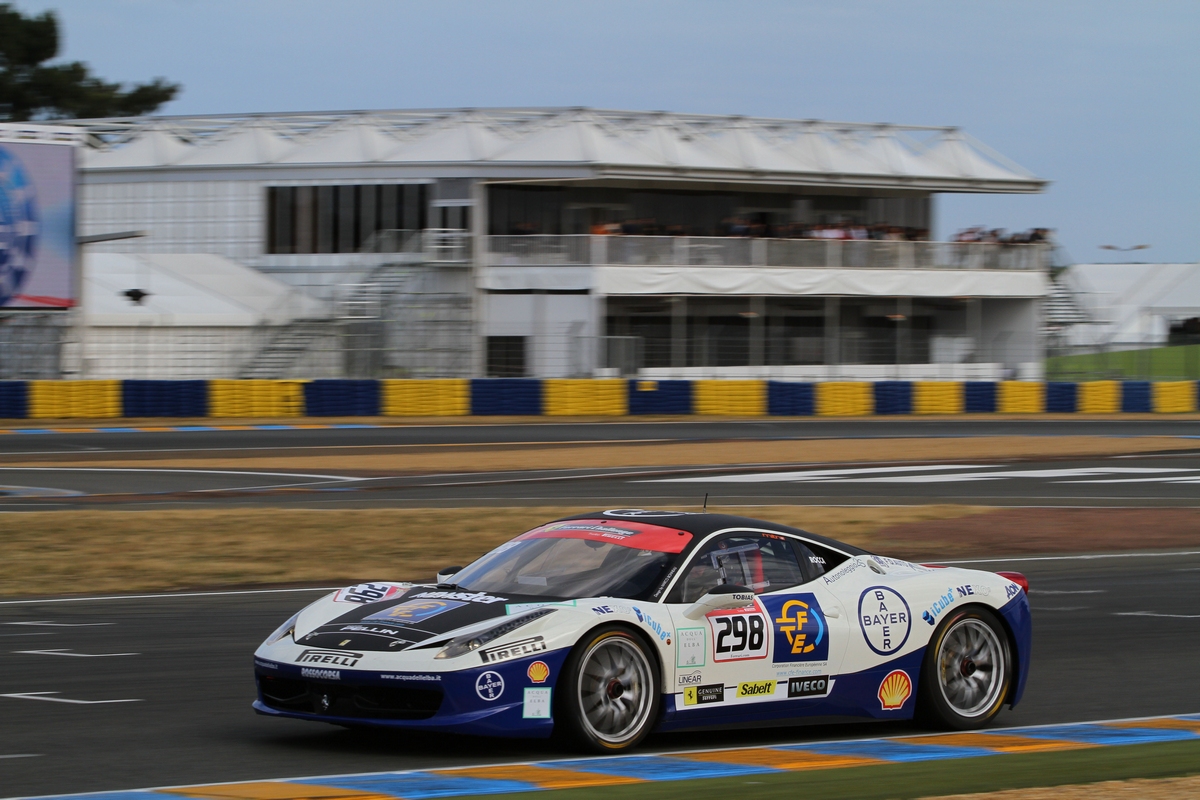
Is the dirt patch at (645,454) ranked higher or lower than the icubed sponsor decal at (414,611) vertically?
lower

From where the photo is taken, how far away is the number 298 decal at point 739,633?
6.36 m

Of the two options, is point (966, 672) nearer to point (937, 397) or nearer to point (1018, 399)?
point (937, 397)

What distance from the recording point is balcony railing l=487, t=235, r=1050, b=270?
37.2 m

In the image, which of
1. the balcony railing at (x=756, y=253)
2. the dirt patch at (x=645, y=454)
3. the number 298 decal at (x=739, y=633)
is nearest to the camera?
the number 298 decal at (x=739, y=633)

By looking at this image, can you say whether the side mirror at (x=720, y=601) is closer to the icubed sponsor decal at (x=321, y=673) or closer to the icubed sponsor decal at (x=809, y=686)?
the icubed sponsor decal at (x=809, y=686)

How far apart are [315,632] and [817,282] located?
33.9 meters

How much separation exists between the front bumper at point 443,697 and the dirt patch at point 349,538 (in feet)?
20.8

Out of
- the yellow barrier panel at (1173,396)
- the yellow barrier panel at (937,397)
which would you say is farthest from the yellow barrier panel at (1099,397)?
the yellow barrier panel at (937,397)

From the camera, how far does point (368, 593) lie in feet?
21.9

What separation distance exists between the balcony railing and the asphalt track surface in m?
25.9

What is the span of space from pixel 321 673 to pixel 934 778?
252 centimetres

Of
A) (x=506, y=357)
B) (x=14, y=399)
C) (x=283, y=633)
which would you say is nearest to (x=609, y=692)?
(x=283, y=633)

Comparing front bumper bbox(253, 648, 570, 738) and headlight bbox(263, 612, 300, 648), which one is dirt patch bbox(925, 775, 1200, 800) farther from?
headlight bbox(263, 612, 300, 648)

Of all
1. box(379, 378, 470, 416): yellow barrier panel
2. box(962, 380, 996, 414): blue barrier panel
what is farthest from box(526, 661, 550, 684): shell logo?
box(962, 380, 996, 414): blue barrier panel
